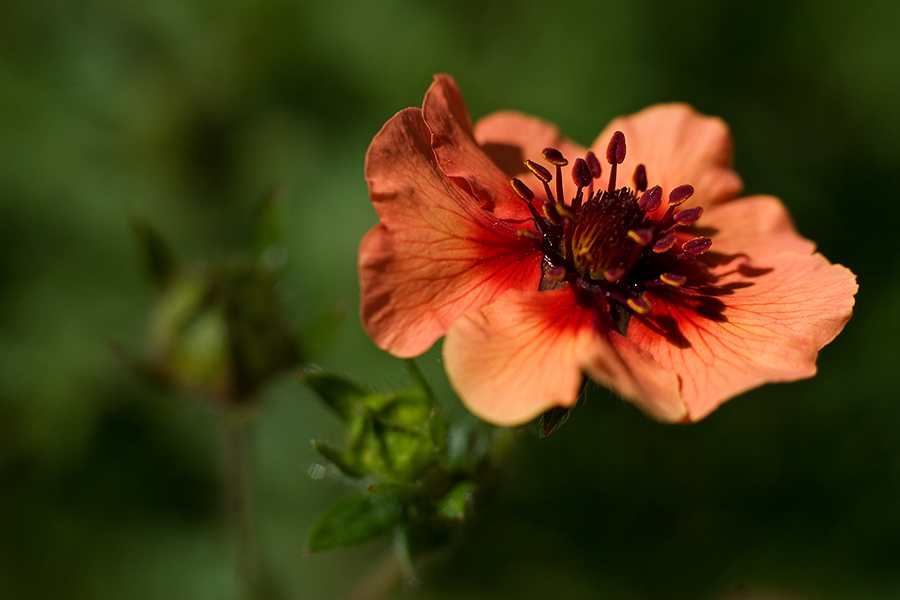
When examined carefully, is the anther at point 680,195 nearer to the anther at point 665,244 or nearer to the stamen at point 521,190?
the anther at point 665,244

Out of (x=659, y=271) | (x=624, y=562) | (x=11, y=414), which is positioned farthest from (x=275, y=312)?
(x=624, y=562)

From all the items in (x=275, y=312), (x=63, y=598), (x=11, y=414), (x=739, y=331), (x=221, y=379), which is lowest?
(x=63, y=598)

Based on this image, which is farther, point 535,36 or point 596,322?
point 535,36

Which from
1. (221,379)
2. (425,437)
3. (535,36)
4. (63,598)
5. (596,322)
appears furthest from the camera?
(535,36)

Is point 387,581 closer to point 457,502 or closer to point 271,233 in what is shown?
point 457,502

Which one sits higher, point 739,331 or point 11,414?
point 739,331

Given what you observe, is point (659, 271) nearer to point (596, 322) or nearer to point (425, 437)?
point (596, 322)

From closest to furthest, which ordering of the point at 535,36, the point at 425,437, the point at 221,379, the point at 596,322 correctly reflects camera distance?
the point at 596,322 → the point at 425,437 → the point at 221,379 → the point at 535,36

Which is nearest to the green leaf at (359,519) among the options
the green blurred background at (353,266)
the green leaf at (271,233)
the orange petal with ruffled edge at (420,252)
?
the orange petal with ruffled edge at (420,252)
